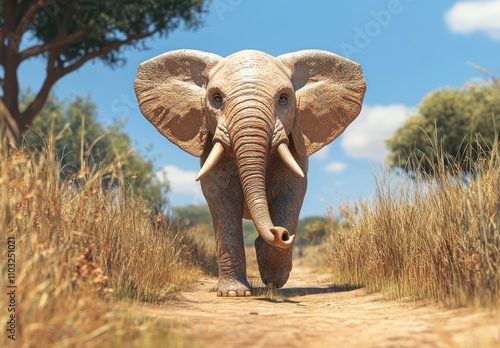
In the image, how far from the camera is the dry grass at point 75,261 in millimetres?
3303

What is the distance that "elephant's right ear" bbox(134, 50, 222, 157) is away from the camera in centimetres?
717

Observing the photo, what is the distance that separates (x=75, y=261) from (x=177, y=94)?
11.1ft

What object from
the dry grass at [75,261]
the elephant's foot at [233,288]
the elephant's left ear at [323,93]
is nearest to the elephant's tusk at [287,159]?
the elephant's left ear at [323,93]

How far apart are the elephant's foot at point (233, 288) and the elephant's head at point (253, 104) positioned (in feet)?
3.10

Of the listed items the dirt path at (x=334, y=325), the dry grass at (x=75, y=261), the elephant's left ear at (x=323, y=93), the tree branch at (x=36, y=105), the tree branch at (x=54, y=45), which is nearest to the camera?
the dry grass at (x=75, y=261)

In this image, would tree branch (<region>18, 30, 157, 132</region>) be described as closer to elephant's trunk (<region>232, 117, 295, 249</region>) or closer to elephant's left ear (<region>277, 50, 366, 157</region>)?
elephant's left ear (<region>277, 50, 366, 157</region>)

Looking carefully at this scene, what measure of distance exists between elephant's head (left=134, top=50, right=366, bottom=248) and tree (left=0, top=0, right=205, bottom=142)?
11.4 meters

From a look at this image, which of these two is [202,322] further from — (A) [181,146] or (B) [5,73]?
(B) [5,73]

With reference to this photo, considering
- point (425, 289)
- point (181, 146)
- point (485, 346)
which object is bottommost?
point (485, 346)

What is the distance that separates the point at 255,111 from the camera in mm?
6137

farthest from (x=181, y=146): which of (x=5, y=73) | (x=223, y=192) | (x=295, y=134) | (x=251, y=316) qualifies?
(x=5, y=73)

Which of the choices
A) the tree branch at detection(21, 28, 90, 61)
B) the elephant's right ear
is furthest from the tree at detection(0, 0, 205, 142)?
the elephant's right ear

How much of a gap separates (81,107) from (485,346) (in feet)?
126

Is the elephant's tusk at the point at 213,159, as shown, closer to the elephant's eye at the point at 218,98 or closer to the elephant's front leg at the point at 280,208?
the elephant's eye at the point at 218,98
